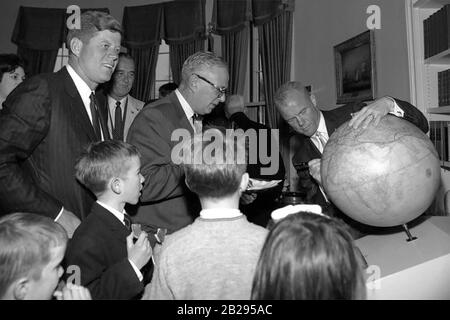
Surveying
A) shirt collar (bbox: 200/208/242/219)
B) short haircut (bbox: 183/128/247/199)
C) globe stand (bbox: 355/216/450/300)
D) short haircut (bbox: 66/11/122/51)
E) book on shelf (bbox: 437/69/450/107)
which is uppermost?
short haircut (bbox: 66/11/122/51)

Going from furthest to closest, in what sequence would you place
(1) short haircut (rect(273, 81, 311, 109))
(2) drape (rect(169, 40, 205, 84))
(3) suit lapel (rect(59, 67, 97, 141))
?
(2) drape (rect(169, 40, 205, 84)) < (1) short haircut (rect(273, 81, 311, 109)) < (3) suit lapel (rect(59, 67, 97, 141))

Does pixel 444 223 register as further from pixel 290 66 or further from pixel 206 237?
pixel 290 66

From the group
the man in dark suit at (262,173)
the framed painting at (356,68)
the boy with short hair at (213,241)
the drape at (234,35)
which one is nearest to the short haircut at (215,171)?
the boy with short hair at (213,241)

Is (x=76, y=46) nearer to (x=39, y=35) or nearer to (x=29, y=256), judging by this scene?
(x=29, y=256)

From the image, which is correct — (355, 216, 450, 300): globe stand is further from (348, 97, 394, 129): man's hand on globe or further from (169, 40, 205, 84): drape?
(169, 40, 205, 84): drape

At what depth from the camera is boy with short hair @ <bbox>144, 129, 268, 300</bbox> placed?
1498mm

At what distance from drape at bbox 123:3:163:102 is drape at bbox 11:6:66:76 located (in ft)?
4.74

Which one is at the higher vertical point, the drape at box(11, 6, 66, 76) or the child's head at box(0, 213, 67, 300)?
the drape at box(11, 6, 66, 76)

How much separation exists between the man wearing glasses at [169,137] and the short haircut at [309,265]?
1152mm

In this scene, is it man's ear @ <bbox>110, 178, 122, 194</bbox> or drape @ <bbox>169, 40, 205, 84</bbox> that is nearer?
man's ear @ <bbox>110, 178, 122, 194</bbox>

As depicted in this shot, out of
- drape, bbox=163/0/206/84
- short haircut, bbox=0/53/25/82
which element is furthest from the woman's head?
drape, bbox=163/0/206/84

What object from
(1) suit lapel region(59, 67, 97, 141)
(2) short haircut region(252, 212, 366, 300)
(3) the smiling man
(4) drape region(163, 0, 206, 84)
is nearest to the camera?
(2) short haircut region(252, 212, 366, 300)

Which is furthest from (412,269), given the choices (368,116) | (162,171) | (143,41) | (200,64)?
(143,41)

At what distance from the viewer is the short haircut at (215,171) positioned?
167 cm
